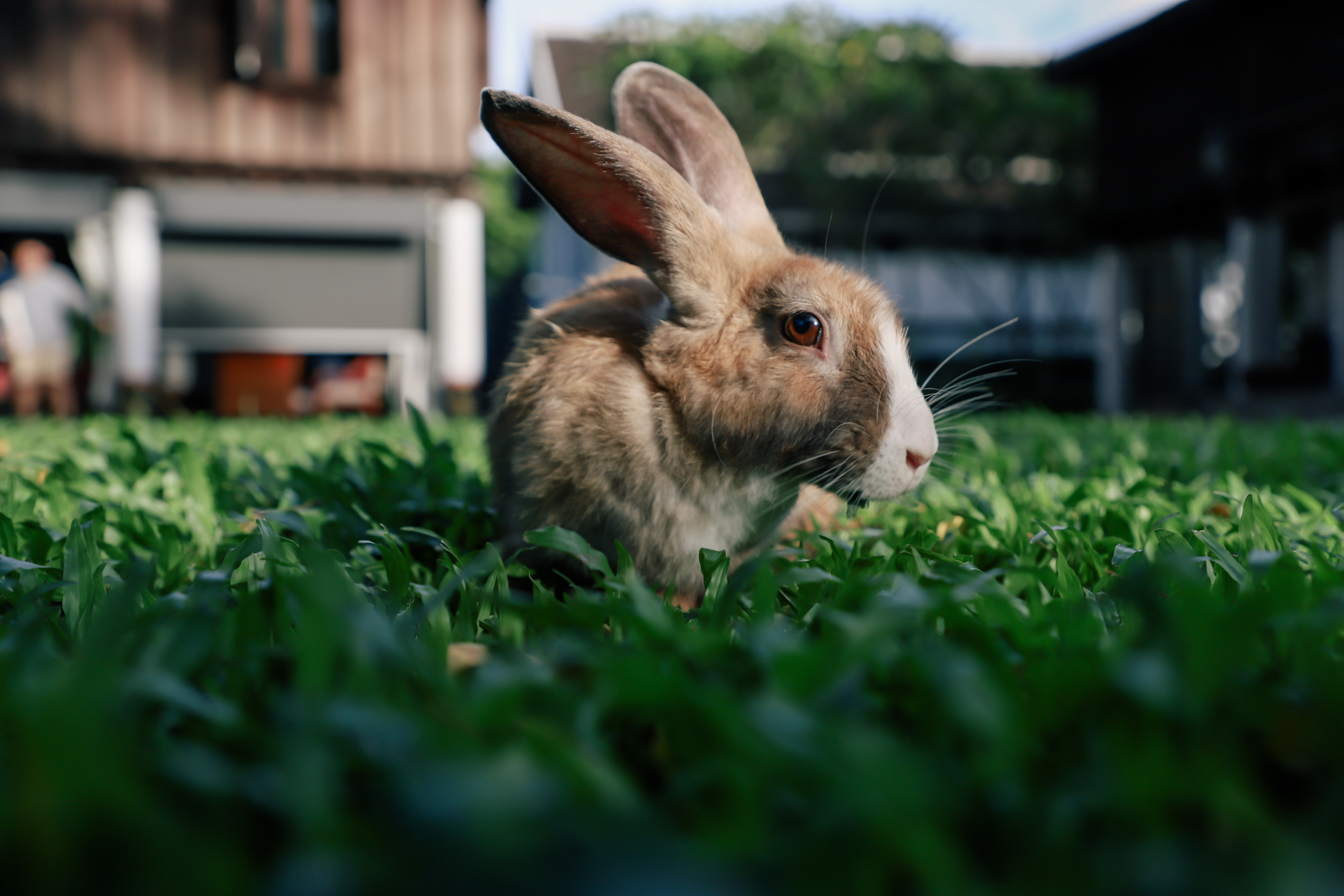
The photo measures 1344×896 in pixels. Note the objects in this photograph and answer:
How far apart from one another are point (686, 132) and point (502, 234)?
51.1m

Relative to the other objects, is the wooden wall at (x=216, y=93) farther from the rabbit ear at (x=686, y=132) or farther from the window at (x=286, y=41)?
the rabbit ear at (x=686, y=132)

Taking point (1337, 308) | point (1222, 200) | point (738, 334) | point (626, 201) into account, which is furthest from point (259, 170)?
point (1222, 200)

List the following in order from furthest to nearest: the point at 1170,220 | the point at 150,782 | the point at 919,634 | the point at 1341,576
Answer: the point at 1170,220 → the point at 1341,576 → the point at 919,634 → the point at 150,782

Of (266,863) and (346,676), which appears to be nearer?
(266,863)

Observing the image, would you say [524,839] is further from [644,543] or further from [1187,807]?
[644,543]

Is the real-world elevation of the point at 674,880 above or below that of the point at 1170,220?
below

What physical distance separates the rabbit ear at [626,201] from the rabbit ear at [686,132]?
46cm

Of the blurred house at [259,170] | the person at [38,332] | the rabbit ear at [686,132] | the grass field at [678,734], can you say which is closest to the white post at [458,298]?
the blurred house at [259,170]

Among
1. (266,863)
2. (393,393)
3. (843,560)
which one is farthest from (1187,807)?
(393,393)

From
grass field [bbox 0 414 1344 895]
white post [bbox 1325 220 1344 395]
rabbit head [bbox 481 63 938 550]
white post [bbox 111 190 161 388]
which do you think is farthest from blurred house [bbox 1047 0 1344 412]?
white post [bbox 111 190 161 388]

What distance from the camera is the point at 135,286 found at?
1127 centimetres

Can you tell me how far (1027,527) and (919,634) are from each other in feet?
3.66

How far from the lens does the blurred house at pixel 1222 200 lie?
14.4 meters

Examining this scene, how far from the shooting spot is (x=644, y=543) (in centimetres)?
187
